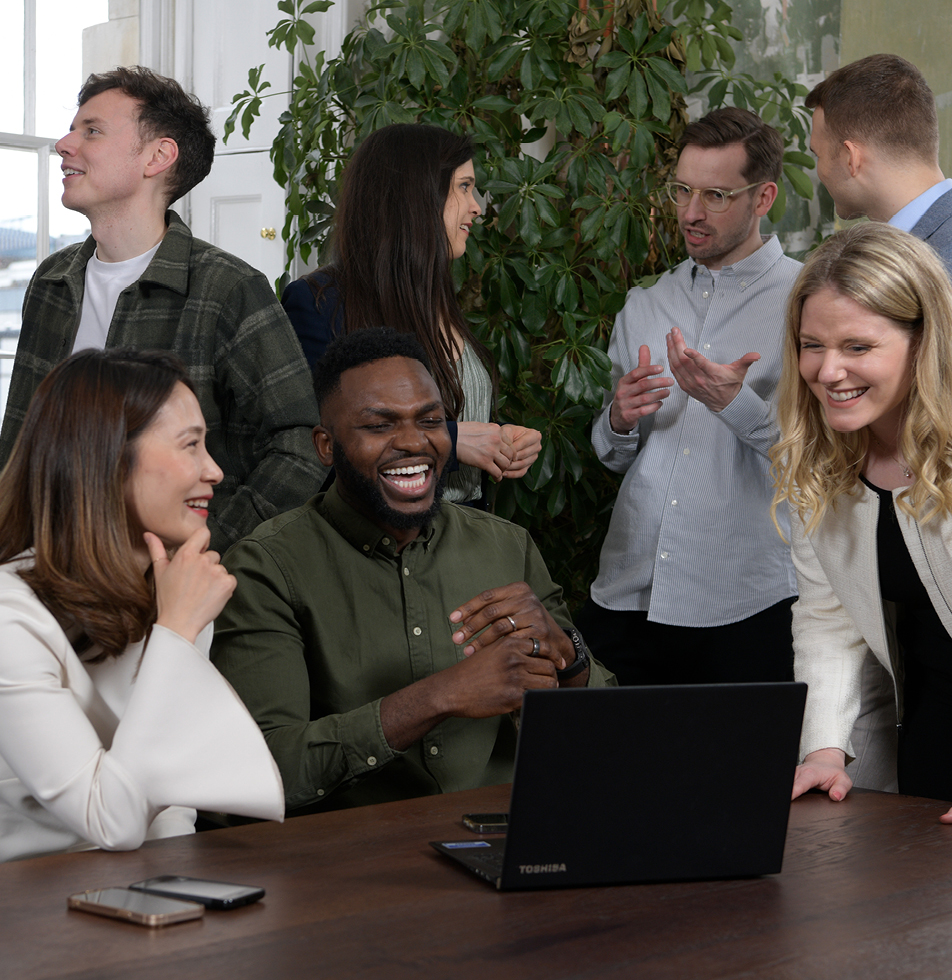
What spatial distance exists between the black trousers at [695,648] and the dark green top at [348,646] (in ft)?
2.58

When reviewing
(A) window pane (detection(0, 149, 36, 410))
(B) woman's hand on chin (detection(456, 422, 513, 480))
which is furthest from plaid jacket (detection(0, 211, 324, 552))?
(A) window pane (detection(0, 149, 36, 410))

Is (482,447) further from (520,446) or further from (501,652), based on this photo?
(501,652)

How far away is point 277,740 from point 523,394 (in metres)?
1.74

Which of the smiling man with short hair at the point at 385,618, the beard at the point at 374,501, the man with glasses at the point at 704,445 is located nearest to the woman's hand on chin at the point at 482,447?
the smiling man with short hair at the point at 385,618

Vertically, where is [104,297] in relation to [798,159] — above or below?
below

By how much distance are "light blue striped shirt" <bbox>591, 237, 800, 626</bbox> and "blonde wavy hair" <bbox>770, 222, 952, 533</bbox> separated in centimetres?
76

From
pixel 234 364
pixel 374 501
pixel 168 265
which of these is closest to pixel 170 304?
pixel 168 265

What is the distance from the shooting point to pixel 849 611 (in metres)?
1.89

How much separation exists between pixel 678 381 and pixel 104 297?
122 cm

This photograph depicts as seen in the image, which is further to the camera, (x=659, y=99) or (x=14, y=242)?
(x=14, y=242)

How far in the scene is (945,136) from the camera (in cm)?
321

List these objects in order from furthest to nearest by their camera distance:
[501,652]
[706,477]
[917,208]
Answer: [706,477]
[917,208]
[501,652]

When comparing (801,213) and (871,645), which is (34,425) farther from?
(801,213)

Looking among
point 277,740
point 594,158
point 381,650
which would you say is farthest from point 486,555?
point 594,158
